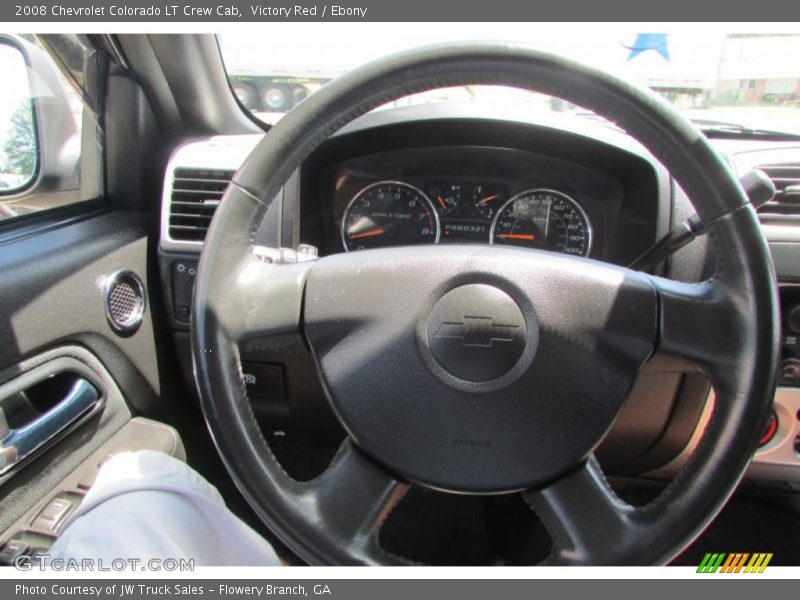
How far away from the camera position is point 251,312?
862 mm

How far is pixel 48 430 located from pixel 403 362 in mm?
828

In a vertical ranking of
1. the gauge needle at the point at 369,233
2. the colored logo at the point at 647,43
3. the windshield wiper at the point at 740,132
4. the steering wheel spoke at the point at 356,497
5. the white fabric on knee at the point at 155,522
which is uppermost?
the colored logo at the point at 647,43

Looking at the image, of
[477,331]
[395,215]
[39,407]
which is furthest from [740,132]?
[39,407]

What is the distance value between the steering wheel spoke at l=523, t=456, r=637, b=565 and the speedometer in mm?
856

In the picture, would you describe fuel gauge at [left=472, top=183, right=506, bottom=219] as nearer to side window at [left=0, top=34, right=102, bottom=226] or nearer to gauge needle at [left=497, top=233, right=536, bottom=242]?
gauge needle at [left=497, top=233, right=536, bottom=242]

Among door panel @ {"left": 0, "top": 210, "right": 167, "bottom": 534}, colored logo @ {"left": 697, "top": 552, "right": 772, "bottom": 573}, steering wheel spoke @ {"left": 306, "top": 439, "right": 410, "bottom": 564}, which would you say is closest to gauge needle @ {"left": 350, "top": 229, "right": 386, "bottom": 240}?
door panel @ {"left": 0, "top": 210, "right": 167, "bottom": 534}

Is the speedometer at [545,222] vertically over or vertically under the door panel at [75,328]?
over

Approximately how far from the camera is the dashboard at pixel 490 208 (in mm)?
1392

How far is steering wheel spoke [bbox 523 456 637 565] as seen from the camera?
2.58ft

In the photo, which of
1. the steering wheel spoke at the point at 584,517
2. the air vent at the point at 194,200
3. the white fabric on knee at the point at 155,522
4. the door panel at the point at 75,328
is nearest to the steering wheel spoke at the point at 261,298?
the white fabric on knee at the point at 155,522

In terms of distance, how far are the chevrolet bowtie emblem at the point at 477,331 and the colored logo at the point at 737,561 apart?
1331 millimetres

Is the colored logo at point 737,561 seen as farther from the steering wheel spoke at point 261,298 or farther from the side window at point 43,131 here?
the side window at point 43,131

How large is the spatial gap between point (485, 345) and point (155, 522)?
0.57 meters

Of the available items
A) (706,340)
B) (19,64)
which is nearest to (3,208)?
(19,64)
